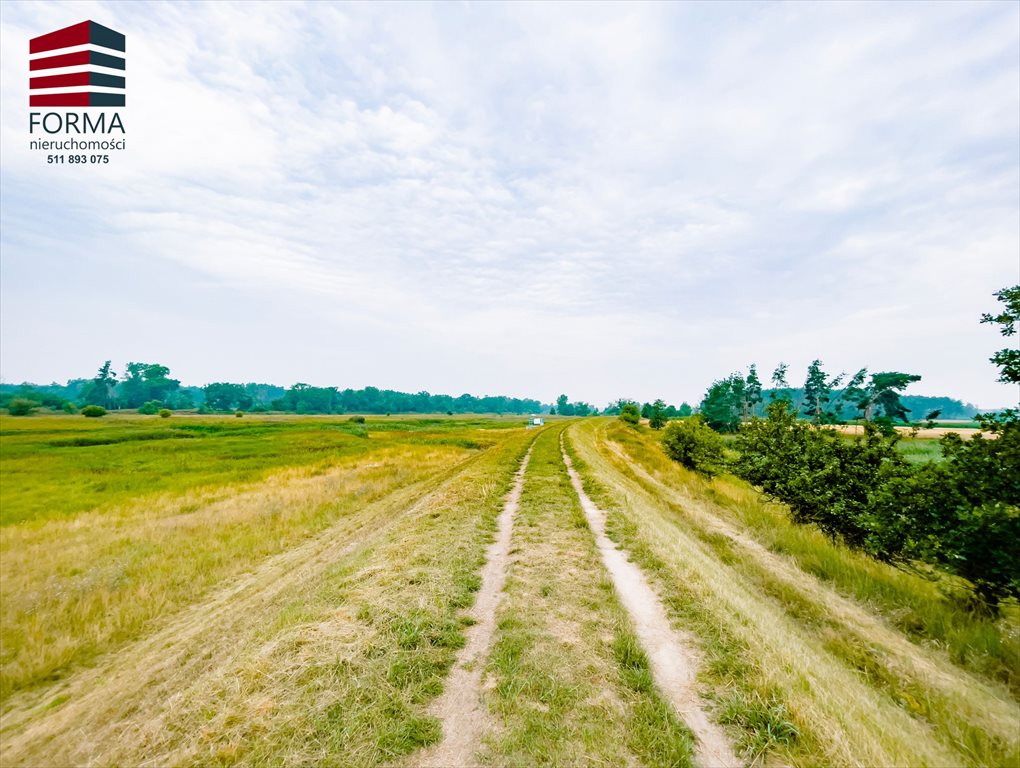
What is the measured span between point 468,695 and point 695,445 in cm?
3368

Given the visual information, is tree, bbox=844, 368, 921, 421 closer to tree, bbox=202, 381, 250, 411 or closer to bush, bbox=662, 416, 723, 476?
bush, bbox=662, 416, 723, 476

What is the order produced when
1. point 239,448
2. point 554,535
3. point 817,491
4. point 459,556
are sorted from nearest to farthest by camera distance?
point 459,556
point 554,535
point 817,491
point 239,448

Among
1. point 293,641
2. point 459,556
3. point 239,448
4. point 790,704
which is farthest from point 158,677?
point 239,448

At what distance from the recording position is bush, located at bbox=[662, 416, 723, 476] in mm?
31750

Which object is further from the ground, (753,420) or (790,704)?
(753,420)

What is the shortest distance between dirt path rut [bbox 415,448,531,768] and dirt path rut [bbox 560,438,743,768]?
256 centimetres

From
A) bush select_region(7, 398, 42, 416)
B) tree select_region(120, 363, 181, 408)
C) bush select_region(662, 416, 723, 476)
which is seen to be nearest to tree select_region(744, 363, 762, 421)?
bush select_region(662, 416, 723, 476)

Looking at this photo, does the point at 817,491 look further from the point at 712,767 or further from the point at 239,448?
the point at 239,448

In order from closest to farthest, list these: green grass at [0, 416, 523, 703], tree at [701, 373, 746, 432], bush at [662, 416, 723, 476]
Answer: green grass at [0, 416, 523, 703], bush at [662, 416, 723, 476], tree at [701, 373, 746, 432]

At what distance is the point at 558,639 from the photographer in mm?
6375

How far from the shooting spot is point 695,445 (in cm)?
3397

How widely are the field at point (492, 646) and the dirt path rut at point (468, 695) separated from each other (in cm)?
3

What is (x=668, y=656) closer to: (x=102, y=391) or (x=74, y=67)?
(x=74, y=67)

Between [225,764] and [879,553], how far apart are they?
1533cm
